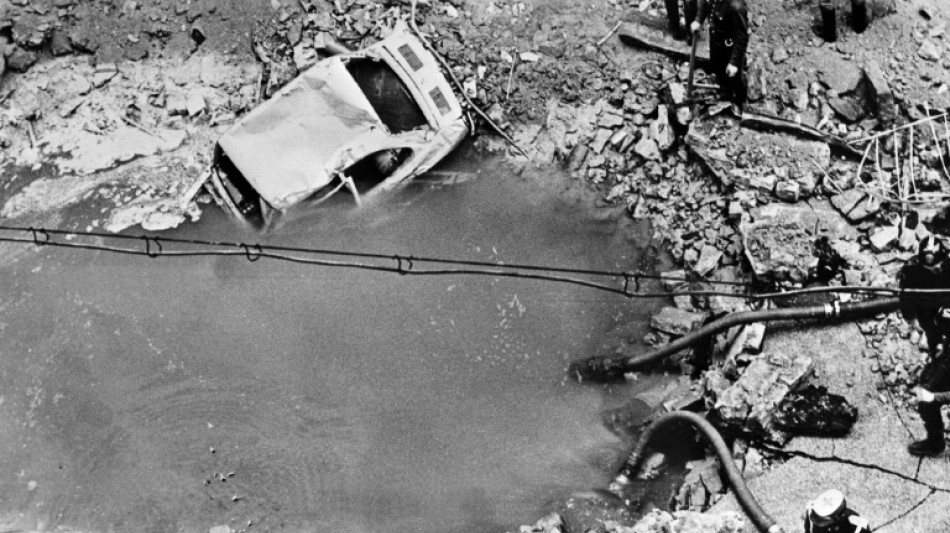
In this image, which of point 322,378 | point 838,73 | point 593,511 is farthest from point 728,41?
point 322,378

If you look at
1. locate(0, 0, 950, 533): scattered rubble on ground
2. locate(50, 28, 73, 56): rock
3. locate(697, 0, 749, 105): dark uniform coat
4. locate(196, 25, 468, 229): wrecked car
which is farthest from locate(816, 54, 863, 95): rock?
locate(50, 28, 73, 56): rock

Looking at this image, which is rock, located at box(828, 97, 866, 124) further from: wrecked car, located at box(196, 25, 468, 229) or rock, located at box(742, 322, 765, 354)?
wrecked car, located at box(196, 25, 468, 229)

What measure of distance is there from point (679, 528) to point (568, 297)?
2.77 m

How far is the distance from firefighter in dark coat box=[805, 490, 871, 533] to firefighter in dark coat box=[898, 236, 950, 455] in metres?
1.46

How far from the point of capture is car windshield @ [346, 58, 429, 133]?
970 cm

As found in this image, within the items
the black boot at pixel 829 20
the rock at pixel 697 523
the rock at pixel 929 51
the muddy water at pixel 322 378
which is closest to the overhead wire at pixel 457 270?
the muddy water at pixel 322 378

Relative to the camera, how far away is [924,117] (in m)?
9.34

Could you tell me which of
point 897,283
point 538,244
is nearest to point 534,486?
point 538,244

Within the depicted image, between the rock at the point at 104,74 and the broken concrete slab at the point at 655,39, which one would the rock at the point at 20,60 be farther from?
the broken concrete slab at the point at 655,39

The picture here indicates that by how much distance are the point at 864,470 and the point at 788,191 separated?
291 cm

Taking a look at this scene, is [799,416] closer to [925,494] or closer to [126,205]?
[925,494]

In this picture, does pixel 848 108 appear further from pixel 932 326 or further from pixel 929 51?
pixel 932 326

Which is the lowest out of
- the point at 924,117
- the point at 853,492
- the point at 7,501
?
the point at 7,501

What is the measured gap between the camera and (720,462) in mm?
8000
